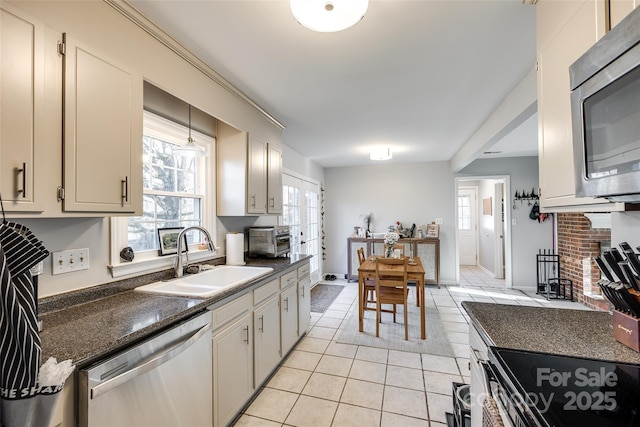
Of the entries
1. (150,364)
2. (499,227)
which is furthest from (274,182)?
(499,227)

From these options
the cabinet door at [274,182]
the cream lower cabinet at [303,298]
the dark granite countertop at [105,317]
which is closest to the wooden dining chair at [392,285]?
the cream lower cabinet at [303,298]

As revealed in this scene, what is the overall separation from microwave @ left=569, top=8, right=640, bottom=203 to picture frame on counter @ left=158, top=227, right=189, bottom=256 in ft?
7.55

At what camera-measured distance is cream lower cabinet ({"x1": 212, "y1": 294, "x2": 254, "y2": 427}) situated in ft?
5.32

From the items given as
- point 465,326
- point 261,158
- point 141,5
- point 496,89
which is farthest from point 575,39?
point 465,326

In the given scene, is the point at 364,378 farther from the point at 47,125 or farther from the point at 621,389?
the point at 47,125

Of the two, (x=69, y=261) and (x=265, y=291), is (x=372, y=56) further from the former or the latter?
(x=69, y=261)

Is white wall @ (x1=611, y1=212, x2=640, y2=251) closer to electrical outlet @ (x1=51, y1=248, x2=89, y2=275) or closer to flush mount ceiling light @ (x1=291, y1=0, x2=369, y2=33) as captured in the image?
flush mount ceiling light @ (x1=291, y1=0, x2=369, y2=33)

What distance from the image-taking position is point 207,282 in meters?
2.12

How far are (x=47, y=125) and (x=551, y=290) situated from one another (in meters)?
6.15

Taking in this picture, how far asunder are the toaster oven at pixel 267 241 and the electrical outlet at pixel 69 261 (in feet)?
5.18

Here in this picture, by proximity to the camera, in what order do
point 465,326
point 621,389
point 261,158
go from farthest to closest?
point 465,326 → point 261,158 → point 621,389

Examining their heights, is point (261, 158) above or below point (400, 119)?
below

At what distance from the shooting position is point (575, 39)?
3.51ft

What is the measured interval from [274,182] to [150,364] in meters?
2.19
